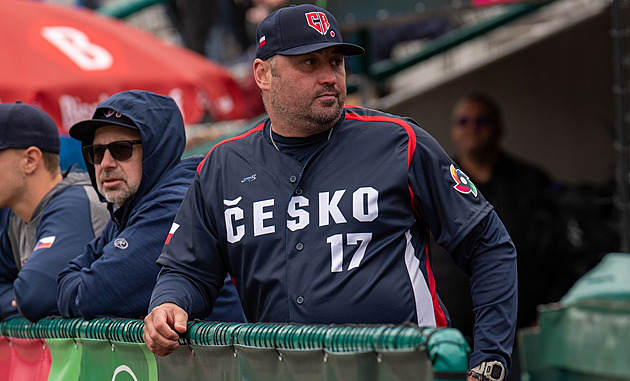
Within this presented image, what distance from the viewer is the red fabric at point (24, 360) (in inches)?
163

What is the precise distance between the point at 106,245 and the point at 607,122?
224 inches

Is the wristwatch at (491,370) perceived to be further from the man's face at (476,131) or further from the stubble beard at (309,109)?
the man's face at (476,131)

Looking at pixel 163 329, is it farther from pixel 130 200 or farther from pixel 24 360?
pixel 24 360

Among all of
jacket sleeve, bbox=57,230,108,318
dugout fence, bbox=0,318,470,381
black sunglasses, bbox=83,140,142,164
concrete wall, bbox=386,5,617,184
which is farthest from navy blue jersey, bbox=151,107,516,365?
concrete wall, bbox=386,5,617,184

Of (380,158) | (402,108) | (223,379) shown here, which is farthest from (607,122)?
(223,379)

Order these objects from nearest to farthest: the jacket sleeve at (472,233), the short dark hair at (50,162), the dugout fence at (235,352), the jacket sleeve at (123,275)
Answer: the dugout fence at (235,352), the jacket sleeve at (472,233), the jacket sleeve at (123,275), the short dark hair at (50,162)

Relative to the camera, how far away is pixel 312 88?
3.57 metres

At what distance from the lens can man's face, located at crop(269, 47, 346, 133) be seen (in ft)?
11.7

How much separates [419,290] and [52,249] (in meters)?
1.89

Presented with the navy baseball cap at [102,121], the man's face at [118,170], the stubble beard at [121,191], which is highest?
the navy baseball cap at [102,121]

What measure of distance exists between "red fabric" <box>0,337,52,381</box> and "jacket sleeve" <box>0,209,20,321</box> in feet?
0.75

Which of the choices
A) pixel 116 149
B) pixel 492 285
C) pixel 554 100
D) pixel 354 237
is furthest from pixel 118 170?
pixel 554 100

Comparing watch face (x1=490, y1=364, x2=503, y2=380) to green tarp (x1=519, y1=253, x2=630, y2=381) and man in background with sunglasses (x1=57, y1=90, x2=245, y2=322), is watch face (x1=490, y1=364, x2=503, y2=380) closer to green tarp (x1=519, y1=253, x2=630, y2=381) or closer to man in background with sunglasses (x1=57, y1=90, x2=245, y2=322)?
green tarp (x1=519, y1=253, x2=630, y2=381)

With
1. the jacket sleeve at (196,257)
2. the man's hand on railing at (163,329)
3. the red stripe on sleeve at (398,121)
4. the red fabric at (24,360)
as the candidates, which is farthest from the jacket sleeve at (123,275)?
the red stripe on sleeve at (398,121)
